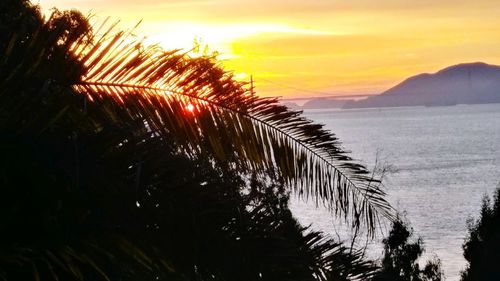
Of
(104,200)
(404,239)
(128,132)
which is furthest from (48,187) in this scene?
(404,239)

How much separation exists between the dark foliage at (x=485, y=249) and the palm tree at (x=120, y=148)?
118ft

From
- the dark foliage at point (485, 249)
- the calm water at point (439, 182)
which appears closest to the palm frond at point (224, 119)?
the calm water at point (439, 182)

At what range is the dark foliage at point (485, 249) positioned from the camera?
128ft

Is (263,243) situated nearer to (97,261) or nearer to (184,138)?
(184,138)

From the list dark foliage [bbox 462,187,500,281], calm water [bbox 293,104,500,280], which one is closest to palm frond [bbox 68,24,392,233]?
calm water [bbox 293,104,500,280]

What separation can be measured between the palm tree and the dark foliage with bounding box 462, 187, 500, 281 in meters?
35.8

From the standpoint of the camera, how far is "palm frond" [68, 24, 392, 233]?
376cm

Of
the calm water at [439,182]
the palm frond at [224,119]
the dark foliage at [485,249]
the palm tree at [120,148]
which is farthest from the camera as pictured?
the calm water at [439,182]

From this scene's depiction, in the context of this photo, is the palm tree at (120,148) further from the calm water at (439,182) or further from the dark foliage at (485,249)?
the dark foliage at (485,249)

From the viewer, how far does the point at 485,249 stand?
40.8 meters

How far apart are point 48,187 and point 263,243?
1066mm

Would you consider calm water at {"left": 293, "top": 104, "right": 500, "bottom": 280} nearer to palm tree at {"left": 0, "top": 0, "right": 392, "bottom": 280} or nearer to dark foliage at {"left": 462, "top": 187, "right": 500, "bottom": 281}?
dark foliage at {"left": 462, "top": 187, "right": 500, "bottom": 281}

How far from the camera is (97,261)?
2857 mm

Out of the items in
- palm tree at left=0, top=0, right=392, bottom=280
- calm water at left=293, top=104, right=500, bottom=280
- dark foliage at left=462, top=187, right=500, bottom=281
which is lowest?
calm water at left=293, top=104, right=500, bottom=280
